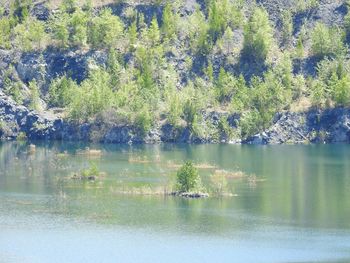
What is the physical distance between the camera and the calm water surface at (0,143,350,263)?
8169 centimetres

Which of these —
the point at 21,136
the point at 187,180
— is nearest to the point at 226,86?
the point at 21,136

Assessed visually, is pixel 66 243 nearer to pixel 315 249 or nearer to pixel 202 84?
pixel 315 249

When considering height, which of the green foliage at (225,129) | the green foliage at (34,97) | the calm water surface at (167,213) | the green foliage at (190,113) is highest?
the green foliage at (34,97)

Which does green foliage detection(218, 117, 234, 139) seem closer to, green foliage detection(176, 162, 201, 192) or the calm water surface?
the calm water surface

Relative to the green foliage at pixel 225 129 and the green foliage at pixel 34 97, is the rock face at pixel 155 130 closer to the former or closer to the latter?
the green foliage at pixel 225 129

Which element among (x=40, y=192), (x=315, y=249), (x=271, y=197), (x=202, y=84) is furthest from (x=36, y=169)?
(x=202, y=84)

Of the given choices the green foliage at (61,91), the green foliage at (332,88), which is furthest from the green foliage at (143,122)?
the green foliage at (332,88)

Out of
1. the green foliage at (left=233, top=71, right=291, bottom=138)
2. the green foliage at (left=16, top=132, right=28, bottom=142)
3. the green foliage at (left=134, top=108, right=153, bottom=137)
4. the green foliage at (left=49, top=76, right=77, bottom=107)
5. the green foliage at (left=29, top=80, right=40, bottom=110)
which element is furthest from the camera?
the green foliage at (left=49, top=76, right=77, bottom=107)

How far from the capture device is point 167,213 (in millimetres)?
97688

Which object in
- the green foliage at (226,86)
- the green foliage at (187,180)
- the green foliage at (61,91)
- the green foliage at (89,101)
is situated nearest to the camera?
the green foliage at (187,180)

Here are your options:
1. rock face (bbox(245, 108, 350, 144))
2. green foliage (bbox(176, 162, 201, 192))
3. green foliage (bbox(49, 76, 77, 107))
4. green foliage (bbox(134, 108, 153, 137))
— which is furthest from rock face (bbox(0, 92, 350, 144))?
green foliage (bbox(176, 162, 201, 192))

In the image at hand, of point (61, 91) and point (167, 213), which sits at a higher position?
point (61, 91)

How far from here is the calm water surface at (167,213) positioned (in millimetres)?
81688

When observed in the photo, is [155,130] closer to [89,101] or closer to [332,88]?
[89,101]
